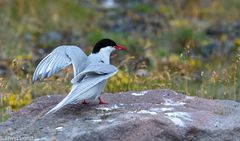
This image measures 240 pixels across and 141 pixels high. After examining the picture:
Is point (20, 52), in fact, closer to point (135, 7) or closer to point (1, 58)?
point (1, 58)

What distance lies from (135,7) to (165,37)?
8.06ft

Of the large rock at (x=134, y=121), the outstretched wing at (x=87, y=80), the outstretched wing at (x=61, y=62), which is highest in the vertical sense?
the outstretched wing at (x=61, y=62)

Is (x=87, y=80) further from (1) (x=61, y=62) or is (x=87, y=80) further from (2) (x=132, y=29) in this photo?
(2) (x=132, y=29)

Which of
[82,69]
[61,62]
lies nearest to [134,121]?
[82,69]

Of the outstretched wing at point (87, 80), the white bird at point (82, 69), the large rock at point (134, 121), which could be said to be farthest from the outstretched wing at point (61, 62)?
the large rock at point (134, 121)

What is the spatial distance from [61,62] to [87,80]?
34cm

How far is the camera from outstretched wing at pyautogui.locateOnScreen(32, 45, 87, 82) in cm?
571

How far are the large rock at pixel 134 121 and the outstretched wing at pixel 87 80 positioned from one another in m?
0.15

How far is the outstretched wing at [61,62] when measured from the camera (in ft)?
18.7

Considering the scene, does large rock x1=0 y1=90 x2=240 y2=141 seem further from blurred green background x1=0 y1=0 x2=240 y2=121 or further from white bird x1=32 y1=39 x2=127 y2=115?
blurred green background x1=0 y1=0 x2=240 y2=121

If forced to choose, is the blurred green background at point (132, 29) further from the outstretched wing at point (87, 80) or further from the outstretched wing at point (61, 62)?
the outstretched wing at point (87, 80)

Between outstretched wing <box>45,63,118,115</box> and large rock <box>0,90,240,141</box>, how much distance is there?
146 mm

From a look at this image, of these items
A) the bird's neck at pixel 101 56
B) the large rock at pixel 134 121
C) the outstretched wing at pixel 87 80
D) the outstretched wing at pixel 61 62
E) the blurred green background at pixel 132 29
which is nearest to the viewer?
the large rock at pixel 134 121

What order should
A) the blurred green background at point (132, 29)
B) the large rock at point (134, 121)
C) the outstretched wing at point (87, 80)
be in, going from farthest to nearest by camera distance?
the blurred green background at point (132, 29) → the outstretched wing at point (87, 80) → the large rock at point (134, 121)
